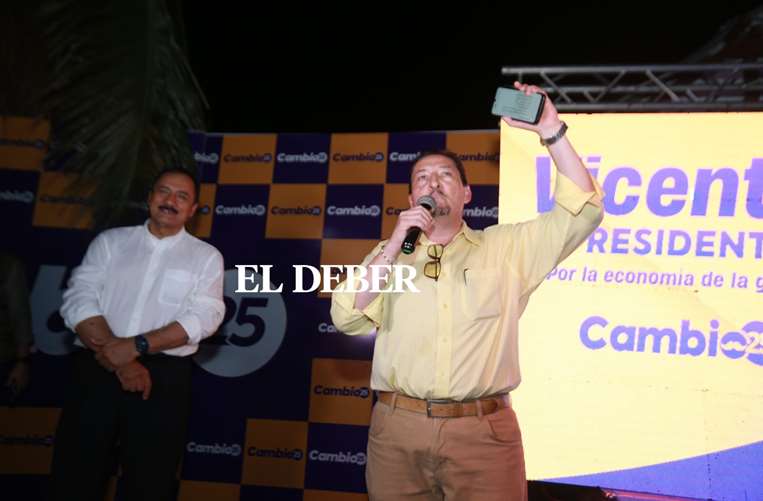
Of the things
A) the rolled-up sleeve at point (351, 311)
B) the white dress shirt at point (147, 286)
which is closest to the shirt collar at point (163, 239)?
the white dress shirt at point (147, 286)

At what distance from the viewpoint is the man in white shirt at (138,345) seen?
2.06 metres

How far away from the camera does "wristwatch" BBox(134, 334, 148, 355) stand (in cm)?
209

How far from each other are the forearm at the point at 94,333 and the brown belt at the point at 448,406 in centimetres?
123

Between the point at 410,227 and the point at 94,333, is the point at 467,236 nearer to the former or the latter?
the point at 410,227

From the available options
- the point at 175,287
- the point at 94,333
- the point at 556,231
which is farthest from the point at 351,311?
the point at 94,333

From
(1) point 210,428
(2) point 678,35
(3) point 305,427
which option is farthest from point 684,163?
(2) point 678,35

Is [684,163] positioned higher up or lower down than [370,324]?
higher up

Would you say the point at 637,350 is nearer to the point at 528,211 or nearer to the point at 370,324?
the point at 528,211

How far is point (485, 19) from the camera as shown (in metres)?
5.96

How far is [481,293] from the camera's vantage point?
158 cm

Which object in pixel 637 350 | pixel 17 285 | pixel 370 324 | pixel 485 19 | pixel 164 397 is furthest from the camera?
pixel 485 19

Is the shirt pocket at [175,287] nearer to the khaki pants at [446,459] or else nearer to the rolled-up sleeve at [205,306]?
the rolled-up sleeve at [205,306]

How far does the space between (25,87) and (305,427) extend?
8.27 feet

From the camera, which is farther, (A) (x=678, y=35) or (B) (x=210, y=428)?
(A) (x=678, y=35)
